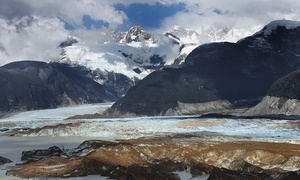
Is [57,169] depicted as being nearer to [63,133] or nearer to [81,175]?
[81,175]

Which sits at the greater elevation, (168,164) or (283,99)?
(283,99)

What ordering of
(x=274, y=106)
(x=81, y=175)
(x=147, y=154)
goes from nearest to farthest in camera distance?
(x=81, y=175) → (x=147, y=154) → (x=274, y=106)

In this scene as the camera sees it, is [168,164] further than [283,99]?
No

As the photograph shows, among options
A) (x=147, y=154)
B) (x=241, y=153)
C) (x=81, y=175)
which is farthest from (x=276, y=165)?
(x=81, y=175)

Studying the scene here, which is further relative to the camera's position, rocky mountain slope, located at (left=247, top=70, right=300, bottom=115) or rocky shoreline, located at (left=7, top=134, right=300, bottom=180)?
rocky mountain slope, located at (left=247, top=70, right=300, bottom=115)

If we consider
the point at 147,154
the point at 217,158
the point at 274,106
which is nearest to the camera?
the point at 217,158

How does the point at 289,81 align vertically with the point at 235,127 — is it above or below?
above

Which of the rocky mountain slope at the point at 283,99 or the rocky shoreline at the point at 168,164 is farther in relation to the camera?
the rocky mountain slope at the point at 283,99

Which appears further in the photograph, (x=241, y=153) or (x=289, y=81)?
(x=289, y=81)
